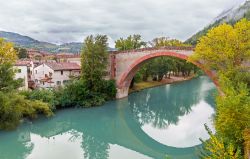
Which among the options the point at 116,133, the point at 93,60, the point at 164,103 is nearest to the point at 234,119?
the point at 116,133

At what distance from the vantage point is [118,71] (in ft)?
109

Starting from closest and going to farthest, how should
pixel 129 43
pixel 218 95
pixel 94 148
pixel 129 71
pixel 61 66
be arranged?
1. pixel 218 95
2. pixel 94 148
3. pixel 129 71
4. pixel 61 66
5. pixel 129 43

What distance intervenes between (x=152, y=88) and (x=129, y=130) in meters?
20.8

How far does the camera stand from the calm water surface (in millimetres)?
16859

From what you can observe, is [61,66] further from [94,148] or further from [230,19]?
[230,19]

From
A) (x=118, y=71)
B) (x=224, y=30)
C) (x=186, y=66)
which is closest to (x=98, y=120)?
(x=118, y=71)

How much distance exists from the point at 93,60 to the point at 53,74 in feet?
18.0

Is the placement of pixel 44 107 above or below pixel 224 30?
below

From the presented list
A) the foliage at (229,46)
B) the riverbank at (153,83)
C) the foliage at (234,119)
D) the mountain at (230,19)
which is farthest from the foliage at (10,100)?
the mountain at (230,19)

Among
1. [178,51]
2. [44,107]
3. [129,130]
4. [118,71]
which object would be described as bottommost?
[129,130]

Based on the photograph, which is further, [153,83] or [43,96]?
[153,83]

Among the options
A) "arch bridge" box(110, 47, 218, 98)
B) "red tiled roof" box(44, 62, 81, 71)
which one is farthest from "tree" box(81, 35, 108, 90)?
"red tiled roof" box(44, 62, 81, 71)

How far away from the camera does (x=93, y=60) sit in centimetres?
2870

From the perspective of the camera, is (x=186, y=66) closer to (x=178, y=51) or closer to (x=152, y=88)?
(x=152, y=88)
